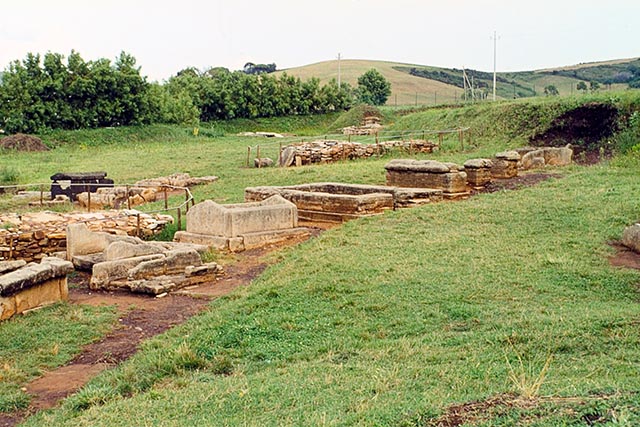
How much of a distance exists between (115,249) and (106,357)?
Answer: 3757mm

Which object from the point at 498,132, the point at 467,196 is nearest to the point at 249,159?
the point at 498,132

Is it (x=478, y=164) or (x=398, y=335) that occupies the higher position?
(x=478, y=164)

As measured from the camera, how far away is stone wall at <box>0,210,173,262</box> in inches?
476

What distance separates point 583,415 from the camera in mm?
3484

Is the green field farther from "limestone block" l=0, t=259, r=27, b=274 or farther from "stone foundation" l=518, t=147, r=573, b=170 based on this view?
"stone foundation" l=518, t=147, r=573, b=170

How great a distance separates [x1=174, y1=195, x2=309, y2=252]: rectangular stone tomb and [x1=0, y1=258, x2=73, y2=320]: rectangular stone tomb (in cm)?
333

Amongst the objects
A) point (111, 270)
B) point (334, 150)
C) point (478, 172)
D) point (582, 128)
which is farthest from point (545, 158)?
point (111, 270)

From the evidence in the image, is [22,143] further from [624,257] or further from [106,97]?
[624,257]

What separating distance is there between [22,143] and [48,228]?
75.2 ft

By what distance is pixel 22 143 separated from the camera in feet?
109

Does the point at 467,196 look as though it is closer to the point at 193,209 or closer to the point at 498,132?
the point at 193,209

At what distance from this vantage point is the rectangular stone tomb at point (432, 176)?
15.5 metres

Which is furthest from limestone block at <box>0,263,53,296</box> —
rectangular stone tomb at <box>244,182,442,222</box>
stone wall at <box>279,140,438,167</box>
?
stone wall at <box>279,140,438,167</box>

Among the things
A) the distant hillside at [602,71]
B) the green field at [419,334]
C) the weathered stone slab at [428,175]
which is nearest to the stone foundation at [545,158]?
the weathered stone slab at [428,175]
